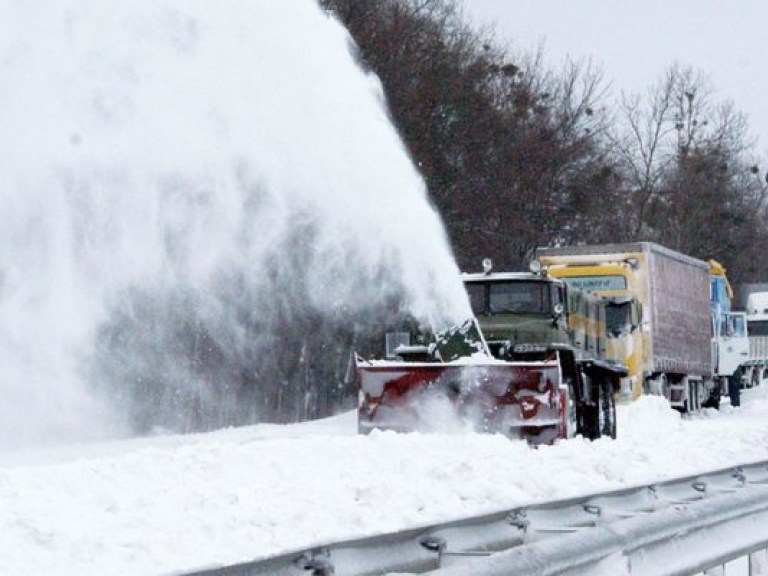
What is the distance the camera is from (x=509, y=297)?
21.6 meters

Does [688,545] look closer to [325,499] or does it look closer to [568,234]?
[325,499]

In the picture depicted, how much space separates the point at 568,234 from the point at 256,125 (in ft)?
91.9

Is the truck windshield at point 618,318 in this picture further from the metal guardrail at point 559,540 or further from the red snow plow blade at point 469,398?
the metal guardrail at point 559,540

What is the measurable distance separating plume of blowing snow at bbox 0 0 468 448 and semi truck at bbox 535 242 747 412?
19.8 feet

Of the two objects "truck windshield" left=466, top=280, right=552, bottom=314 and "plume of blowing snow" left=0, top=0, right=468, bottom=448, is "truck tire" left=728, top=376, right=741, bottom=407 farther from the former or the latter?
"truck windshield" left=466, top=280, right=552, bottom=314

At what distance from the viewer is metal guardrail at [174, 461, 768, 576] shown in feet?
19.2

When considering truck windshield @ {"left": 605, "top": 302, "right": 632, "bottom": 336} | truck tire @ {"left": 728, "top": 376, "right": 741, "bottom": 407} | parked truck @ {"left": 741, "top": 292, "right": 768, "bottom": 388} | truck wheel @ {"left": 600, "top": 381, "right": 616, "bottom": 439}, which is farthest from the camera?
parked truck @ {"left": 741, "top": 292, "right": 768, "bottom": 388}

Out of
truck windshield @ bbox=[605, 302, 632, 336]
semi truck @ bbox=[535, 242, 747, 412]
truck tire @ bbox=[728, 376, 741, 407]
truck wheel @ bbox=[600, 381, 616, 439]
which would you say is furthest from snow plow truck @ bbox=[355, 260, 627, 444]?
truck tire @ bbox=[728, 376, 741, 407]

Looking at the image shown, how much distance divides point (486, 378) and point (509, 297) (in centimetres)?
315

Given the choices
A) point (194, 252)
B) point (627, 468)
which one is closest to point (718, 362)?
point (194, 252)

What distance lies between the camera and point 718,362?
136 feet

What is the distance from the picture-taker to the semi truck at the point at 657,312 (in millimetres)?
31062

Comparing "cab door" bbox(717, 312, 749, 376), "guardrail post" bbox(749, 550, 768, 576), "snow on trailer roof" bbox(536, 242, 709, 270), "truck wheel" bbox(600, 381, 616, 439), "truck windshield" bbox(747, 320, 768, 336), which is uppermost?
"snow on trailer roof" bbox(536, 242, 709, 270)

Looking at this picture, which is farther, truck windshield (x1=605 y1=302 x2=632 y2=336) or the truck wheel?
truck windshield (x1=605 y1=302 x2=632 y2=336)
